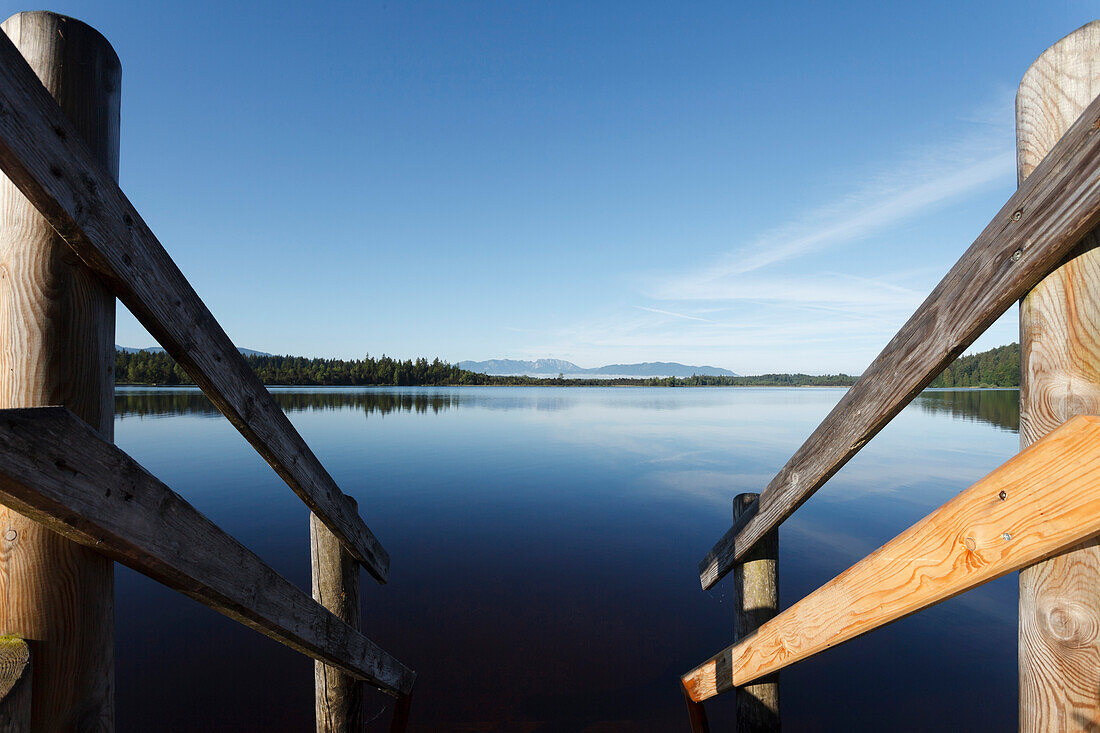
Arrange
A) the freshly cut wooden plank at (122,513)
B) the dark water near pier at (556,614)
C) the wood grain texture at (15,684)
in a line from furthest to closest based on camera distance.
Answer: the dark water near pier at (556,614) → the wood grain texture at (15,684) → the freshly cut wooden plank at (122,513)

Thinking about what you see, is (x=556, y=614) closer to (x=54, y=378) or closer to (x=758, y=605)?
(x=758, y=605)

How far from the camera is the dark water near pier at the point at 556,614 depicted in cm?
512

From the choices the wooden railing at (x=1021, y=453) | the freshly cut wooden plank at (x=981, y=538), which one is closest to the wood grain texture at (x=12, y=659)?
the freshly cut wooden plank at (x=981, y=538)

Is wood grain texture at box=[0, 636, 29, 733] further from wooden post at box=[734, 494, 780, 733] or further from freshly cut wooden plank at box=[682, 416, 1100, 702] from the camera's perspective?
wooden post at box=[734, 494, 780, 733]

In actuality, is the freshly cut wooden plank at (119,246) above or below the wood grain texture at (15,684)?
above

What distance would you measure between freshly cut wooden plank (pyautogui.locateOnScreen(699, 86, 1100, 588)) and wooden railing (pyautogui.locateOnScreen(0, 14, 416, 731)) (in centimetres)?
228

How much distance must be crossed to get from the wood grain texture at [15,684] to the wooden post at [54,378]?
0.10 ft

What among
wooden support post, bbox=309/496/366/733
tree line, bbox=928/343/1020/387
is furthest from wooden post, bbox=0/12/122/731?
tree line, bbox=928/343/1020/387

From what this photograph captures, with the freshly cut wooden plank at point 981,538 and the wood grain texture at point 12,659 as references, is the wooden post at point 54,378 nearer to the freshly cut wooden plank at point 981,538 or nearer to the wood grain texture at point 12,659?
the wood grain texture at point 12,659

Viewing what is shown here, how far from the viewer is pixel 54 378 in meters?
1.51

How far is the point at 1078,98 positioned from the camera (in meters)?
1.45

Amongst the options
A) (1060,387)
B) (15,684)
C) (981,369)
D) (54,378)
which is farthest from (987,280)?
(981,369)

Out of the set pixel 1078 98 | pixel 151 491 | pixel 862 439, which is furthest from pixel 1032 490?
pixel 151 491

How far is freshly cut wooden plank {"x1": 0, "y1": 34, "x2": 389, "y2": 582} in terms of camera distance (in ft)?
3.94
